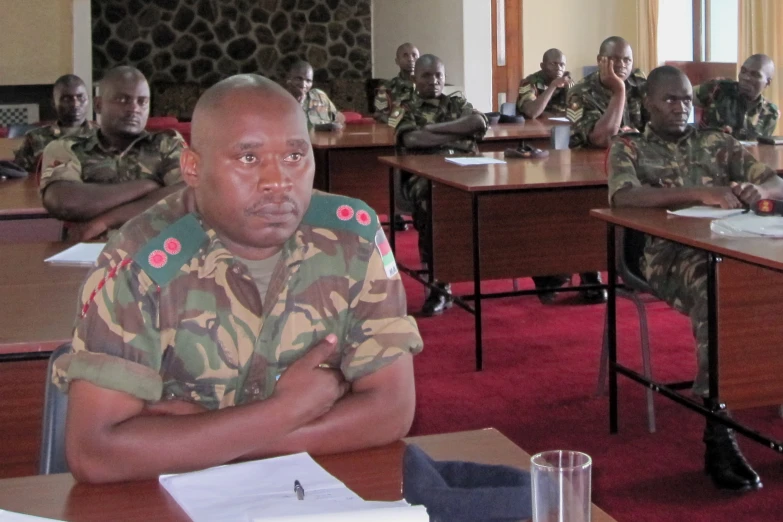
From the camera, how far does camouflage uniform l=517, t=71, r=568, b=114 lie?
8.54 m

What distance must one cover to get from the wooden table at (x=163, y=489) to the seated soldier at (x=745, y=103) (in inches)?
193

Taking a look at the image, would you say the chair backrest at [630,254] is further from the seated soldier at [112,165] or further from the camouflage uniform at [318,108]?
the camouflage uniform at [318,108]

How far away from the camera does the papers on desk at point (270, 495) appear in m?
1.05

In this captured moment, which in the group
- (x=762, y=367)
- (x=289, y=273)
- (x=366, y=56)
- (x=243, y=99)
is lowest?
(x=762, y=367)

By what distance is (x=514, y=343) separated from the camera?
460cm

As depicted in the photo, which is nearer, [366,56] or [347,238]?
[347,238]

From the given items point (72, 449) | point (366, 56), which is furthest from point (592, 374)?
point (366, 56)

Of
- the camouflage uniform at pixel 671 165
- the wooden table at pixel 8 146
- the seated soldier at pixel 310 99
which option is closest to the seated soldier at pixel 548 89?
the seated soldier at pixel 310 99

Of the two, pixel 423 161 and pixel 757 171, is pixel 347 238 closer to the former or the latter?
pixel 757 171

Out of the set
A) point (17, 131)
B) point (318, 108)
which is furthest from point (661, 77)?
point (318, 108)

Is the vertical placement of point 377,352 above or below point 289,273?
below

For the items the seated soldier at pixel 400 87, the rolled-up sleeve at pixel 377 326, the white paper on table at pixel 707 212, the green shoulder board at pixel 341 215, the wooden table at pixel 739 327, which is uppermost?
the seated soldier at pixel 400 87

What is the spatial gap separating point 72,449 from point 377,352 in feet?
1.43

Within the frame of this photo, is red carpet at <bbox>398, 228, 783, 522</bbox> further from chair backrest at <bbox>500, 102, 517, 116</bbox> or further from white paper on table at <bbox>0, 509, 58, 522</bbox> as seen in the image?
chair backrest at <bbox>500, 102, 517, 116</bbox>
